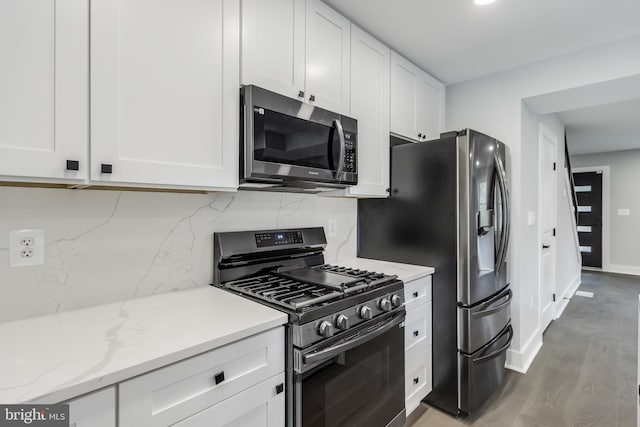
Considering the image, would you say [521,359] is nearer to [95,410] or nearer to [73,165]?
[95,410]

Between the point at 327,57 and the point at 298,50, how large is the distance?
8.9 inches

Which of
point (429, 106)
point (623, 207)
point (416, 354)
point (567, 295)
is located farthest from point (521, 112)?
point (623, 207)

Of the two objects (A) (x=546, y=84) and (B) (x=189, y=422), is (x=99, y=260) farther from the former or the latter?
(A) (x=546, y=84)

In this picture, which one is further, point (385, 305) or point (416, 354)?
point (416, 354)

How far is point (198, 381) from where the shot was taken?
0.98 metres

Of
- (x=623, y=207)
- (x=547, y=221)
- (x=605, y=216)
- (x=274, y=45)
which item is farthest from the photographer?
(x=605, y=216)

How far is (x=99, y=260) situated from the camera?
1312 mm

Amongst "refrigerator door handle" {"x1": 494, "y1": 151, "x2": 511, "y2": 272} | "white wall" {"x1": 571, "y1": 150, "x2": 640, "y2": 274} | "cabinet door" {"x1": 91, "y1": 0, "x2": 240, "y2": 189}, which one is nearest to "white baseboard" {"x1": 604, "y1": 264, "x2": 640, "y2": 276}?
"white wall" {"x1": 571, "y1": 150, "x2": 640, "y2": 274}

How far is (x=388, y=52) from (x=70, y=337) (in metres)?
2.35

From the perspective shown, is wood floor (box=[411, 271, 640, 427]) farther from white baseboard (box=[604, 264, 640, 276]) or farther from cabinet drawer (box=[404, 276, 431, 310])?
white baseboard (box=[604, 264, 640, 276])

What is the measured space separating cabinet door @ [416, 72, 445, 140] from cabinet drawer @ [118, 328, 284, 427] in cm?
212

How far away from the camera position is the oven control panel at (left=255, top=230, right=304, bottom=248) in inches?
71.1

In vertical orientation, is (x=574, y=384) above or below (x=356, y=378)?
below

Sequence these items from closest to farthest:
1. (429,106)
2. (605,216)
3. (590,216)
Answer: (429,106) → (605,216) → (590,216)
